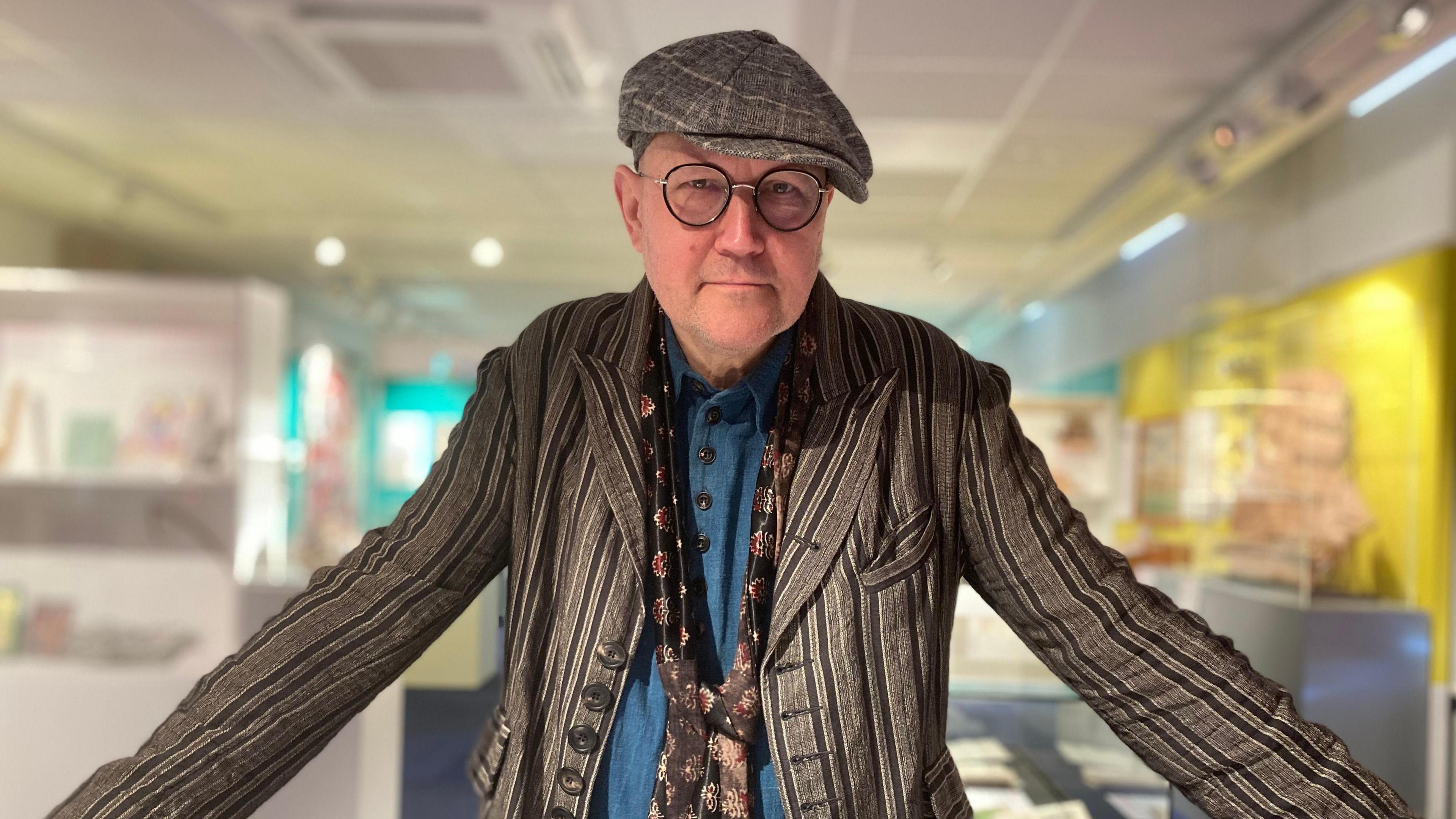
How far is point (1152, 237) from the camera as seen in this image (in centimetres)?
617

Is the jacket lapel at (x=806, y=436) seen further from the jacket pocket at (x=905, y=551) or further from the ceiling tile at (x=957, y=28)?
the ceiling tile at (x=957, y=28)

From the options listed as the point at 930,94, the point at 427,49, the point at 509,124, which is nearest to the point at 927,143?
the point at 930,94

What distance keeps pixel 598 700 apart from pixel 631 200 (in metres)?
0.47

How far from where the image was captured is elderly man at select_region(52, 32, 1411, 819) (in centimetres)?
99

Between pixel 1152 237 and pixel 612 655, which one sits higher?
pixel 1152 237

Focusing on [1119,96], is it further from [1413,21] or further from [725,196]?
[725,196]

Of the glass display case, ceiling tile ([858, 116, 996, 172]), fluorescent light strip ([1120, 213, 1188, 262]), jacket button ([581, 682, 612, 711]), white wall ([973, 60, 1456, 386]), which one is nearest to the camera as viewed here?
jacket button ([581, 682, 612, 711])

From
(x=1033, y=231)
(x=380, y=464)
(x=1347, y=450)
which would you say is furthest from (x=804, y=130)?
(x=1033, y=231)

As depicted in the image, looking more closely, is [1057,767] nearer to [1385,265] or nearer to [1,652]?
[1385,265]

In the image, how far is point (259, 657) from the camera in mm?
997

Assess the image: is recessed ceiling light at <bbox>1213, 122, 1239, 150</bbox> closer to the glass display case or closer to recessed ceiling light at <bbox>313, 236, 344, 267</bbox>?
the glass display case

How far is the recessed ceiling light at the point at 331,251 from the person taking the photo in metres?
5.70

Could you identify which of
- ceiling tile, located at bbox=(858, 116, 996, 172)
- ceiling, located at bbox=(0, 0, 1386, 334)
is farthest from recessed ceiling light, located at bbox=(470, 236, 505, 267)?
ceiling tile, located at bbox=(858, 116, 996, 172)

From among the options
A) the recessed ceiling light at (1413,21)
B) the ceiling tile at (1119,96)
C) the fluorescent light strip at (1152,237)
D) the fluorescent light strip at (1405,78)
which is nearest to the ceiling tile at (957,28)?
the ceiling tile at (1119,96)
